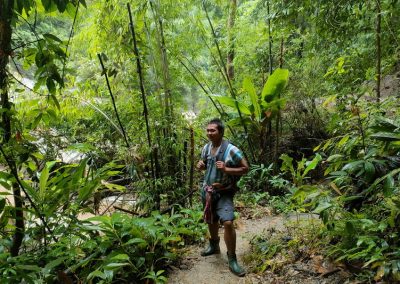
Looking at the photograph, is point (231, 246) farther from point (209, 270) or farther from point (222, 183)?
point (222, 183)

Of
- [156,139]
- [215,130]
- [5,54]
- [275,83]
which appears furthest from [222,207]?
[275,83]

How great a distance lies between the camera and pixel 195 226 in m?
4.00

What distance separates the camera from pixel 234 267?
10.7ft

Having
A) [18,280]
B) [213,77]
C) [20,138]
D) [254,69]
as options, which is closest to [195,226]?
[18,280]

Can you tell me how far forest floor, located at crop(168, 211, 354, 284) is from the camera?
109 inches

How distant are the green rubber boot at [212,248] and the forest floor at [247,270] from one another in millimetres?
47

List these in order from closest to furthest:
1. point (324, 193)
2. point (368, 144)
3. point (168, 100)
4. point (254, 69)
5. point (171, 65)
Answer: point (324, 193) < point (368, 144) < point (168, 100) < point (171, 65) < point (254, 69)

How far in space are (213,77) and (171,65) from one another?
3498 mm

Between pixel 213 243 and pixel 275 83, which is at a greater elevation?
pixel 275 83

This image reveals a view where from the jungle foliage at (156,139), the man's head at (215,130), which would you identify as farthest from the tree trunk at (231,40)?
the man's head at (215,130)

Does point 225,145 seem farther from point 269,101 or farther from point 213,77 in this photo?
point 213,77

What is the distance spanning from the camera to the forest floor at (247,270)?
2770 millimetres

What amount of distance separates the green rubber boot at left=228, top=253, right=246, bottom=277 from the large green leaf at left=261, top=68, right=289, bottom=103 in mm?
2904

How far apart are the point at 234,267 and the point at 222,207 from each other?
616 millimetres
